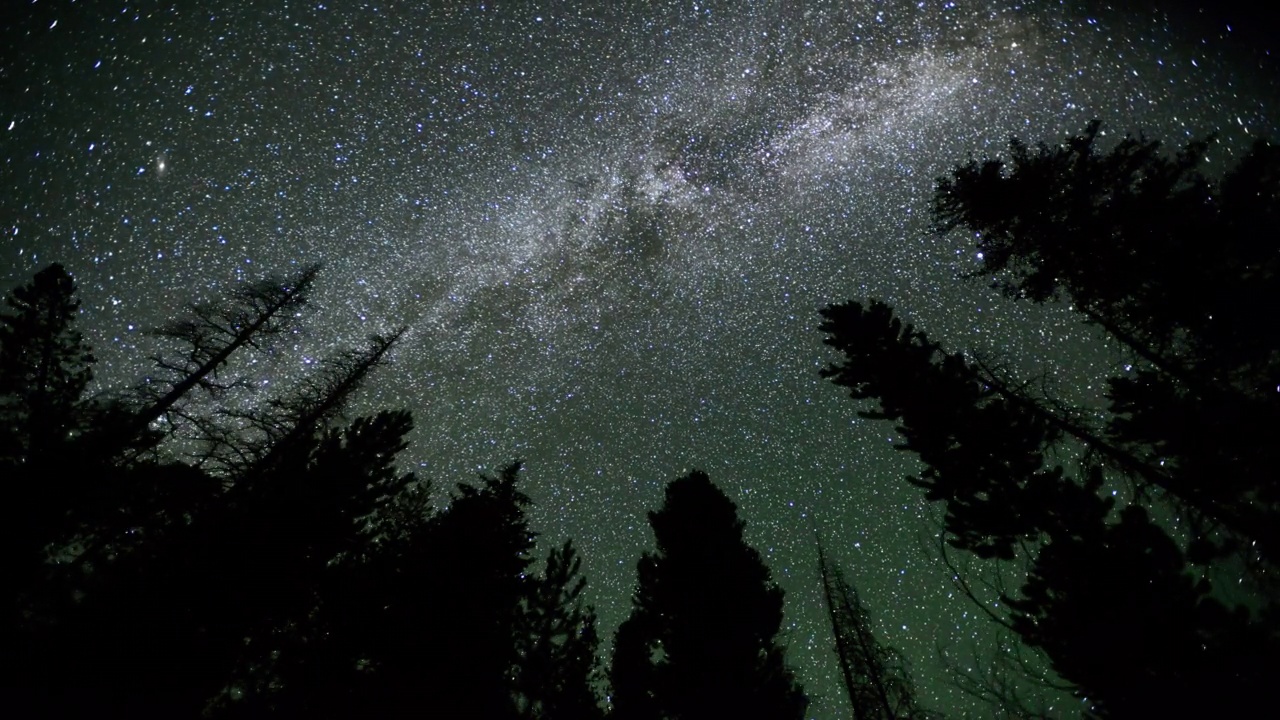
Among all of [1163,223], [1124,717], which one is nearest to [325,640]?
[1124,717]

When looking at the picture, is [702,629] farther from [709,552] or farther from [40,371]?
[40,371]

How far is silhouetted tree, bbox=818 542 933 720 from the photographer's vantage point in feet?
46.1

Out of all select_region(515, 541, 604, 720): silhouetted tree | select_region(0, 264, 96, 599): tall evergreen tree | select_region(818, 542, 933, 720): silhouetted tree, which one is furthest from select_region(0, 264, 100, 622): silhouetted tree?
select_region(818, 542, 933, 720): silhouetted tree

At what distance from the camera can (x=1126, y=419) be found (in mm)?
7906

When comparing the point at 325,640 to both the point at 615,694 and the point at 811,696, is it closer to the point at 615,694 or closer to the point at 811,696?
the point at 615,694

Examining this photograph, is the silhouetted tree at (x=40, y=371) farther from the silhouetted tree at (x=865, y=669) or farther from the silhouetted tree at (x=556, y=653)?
the silhouetted tree at (x=865, y=669)

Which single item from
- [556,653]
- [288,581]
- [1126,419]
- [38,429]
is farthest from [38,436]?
[1126,419]

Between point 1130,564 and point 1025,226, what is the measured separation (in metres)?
7.15

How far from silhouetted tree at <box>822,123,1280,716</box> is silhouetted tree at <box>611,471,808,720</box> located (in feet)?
19.5

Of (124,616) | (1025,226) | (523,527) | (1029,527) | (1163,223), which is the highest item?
(1025,226)

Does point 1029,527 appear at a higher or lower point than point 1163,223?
lower

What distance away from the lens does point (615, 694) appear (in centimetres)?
1323

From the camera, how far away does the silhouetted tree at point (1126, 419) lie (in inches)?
240

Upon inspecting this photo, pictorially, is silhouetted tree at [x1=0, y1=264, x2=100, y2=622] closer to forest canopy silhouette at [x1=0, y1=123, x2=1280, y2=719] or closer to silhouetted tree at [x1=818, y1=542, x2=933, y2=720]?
forest canopy silhouette at [x1=0, y1=123, x2=1280, y2=719]
